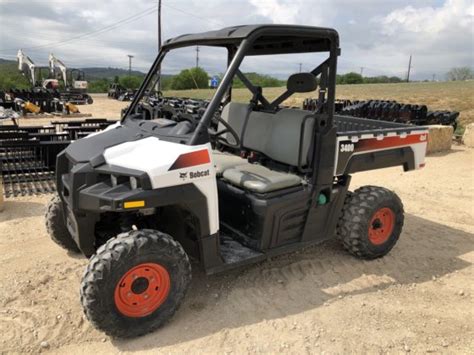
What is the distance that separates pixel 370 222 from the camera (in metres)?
4.28

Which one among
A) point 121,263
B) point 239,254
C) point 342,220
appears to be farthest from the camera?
point 342,220

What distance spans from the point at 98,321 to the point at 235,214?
4.60ft

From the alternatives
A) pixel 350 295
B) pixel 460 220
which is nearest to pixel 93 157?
pixel 350 295

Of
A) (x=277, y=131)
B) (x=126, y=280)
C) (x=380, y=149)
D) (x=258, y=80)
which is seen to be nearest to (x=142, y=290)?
(x=126, y=280)

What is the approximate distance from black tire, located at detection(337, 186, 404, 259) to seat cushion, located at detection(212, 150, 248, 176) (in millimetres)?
1120

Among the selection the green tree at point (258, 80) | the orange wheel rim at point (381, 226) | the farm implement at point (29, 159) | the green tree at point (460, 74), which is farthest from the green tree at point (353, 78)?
the orange wheel rim at point (381, 226)

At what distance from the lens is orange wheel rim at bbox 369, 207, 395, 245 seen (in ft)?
14.3

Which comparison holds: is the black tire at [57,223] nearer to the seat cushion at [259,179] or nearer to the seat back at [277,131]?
A: the seat cushion at [259,179]

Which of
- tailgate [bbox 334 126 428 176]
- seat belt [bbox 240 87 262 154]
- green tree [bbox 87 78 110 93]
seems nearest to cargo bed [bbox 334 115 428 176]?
tailgate [bbox 334 126 428 176]

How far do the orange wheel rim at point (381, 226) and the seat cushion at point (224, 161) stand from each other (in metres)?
1.39

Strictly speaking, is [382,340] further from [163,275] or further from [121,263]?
[121,263]

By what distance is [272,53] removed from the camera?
4355 millimetres

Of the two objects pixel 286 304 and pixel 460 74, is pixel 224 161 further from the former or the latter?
pixel 460 74

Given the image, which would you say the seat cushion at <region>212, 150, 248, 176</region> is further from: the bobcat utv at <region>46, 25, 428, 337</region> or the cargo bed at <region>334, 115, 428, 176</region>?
the cargo bed at <region>334, 115, 428, 176</region>
